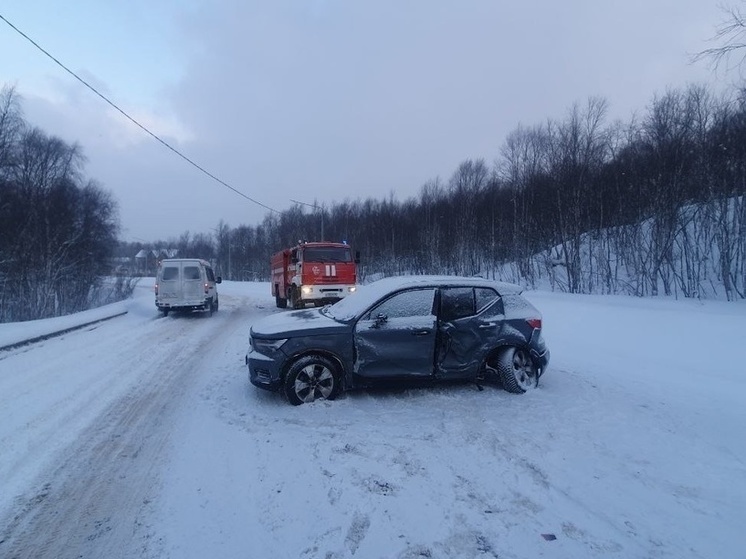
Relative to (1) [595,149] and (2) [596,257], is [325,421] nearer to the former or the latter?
(2) [596,257]

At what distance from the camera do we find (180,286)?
16703mm

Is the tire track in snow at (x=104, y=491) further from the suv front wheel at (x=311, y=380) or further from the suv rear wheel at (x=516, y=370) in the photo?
the suv rear wheel at (x=516, y=370)

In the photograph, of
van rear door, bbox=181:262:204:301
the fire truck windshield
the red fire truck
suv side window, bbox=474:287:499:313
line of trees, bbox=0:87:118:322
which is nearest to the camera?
suv side window, bbox=474:287:499:313

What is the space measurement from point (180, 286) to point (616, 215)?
23.4 meters

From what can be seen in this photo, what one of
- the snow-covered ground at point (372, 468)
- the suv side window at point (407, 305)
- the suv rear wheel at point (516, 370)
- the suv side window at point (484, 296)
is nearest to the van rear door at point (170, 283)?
the snow-covered ground at point (372, 468)

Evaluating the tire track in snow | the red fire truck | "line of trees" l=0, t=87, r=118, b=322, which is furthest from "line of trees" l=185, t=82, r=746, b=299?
"line of trees" l=0, t=87, r=118, b=322

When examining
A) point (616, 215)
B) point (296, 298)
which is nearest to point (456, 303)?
point (296, 298)

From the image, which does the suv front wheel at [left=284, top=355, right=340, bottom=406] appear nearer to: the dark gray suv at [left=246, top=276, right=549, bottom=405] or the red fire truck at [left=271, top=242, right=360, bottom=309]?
the dark gray suv at [left=246, top=276, right=549, bottom=405]

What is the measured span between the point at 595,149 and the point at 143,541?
28.1m

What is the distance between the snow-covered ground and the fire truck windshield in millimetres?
9434

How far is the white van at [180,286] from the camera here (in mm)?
16641

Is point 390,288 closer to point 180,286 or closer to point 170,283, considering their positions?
point 180,286

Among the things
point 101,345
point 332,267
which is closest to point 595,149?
point 332,267

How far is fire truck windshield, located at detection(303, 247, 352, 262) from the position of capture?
16875 millimetres
